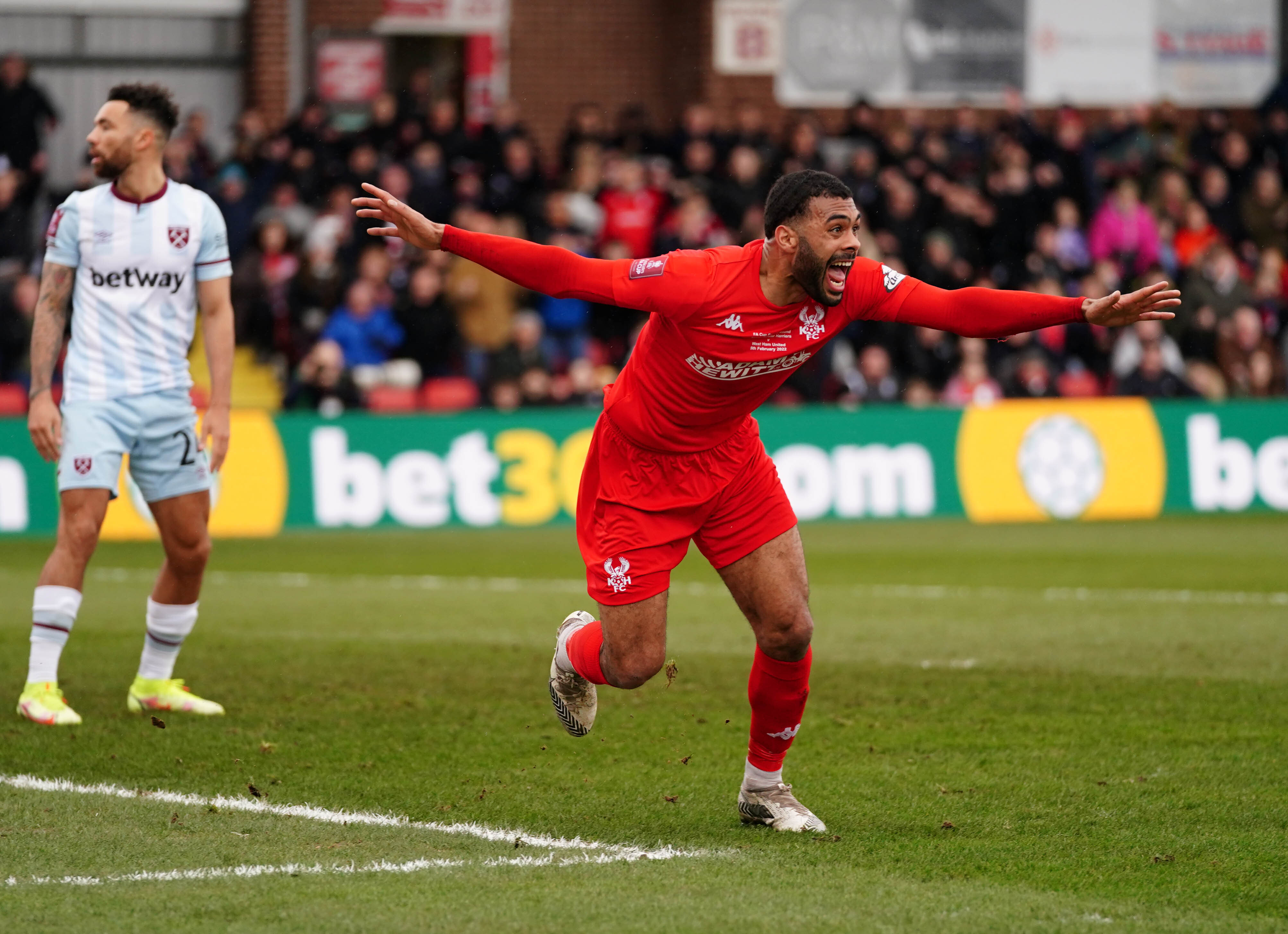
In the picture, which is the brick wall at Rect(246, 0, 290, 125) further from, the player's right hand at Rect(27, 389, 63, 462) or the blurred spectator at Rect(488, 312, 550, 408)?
the player's right hand at Rect(27, 389, 63, 462)

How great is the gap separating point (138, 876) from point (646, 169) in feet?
51.7

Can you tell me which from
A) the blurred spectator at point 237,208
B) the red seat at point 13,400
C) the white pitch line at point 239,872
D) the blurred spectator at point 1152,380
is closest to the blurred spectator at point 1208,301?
the blurred spectator at point 1152,380

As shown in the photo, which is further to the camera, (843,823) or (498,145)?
(498,145)

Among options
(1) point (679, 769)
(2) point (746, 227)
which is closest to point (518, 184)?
(2) point (746, 227)

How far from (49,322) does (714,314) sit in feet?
10.2

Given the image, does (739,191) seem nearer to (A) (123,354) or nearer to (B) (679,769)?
(A) (123,354)

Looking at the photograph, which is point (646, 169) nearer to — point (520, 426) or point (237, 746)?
point (520, 426)

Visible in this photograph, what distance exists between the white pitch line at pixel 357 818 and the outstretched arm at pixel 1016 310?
1.85 metres

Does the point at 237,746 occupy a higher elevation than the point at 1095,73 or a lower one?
lower

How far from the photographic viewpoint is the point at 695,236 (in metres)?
19.0

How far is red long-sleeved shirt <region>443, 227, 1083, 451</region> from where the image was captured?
582cm

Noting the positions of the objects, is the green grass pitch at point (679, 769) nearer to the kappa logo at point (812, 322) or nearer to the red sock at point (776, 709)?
the red sock at point (776, 709)

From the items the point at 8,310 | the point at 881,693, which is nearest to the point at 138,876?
the point at 881,693

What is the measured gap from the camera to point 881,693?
8664 mm
